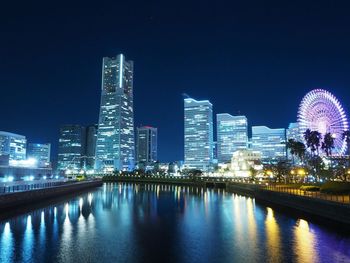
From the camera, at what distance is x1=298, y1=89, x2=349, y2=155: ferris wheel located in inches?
3556

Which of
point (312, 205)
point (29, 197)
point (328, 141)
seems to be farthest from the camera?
point (328, 141)

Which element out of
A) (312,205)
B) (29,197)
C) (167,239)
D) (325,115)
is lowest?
(167,239)

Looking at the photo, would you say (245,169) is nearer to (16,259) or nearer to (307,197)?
(307,197)

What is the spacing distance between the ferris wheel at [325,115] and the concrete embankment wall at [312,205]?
30.4 meters

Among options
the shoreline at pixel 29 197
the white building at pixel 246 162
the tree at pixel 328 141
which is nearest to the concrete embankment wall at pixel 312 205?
the tree at pixel 328 141

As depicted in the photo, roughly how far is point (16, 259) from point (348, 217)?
33383 millimetres

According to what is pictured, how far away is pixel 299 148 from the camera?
11712cm

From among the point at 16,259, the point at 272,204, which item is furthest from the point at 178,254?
the point at 272,204

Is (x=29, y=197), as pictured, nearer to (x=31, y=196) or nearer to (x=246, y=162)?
(x=31, y=196)

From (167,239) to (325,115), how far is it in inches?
2874

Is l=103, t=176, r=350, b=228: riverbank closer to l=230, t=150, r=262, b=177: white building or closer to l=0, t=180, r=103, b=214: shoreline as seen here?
l=0, t=180, r=103, b=214: shoreline

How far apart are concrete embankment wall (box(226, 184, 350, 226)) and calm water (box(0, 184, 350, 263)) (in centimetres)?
268

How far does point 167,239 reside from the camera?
113 feet

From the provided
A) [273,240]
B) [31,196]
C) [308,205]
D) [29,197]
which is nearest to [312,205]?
[308,205]
